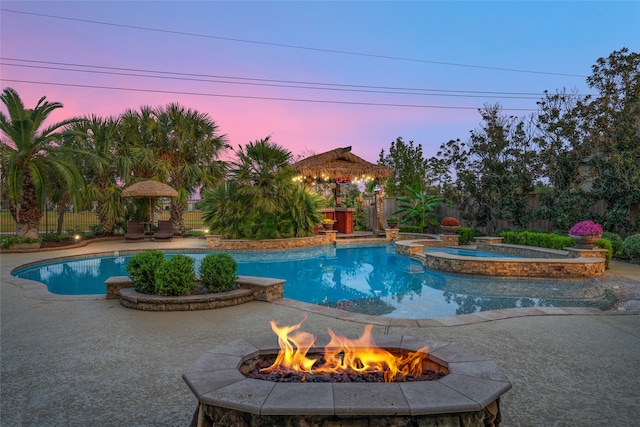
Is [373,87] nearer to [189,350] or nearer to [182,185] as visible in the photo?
[182,185]

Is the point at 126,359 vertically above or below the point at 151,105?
below

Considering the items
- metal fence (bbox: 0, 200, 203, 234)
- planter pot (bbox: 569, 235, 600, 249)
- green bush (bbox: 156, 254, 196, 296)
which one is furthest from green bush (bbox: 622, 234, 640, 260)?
metal fence (bbox: 0, 200, 203, 234)

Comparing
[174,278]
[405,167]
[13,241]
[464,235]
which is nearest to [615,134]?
[464,235]

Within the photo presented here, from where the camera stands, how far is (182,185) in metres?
17.2

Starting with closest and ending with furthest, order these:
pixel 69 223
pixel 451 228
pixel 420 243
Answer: pixel 420 243
pixel 451 228
pixel 69 223

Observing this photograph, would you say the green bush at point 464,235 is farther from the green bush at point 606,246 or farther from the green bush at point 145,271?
the green bush at point 145,271

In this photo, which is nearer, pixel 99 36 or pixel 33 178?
pixel 33 178

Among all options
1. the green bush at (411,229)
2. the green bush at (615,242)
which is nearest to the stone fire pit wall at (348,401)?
the green bush at (615,242)

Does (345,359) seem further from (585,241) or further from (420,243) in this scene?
(420,243)

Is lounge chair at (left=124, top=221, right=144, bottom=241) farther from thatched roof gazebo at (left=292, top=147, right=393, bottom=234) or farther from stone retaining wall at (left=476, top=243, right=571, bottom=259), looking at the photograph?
stone retaining wall at (left=476, top=243, right=571, bottom=259)

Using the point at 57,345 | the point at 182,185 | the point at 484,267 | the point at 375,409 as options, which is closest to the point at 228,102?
the point at 182,185

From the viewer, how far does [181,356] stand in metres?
3.78

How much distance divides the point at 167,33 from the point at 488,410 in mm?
Answer: 18584

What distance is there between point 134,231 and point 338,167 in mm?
9425
